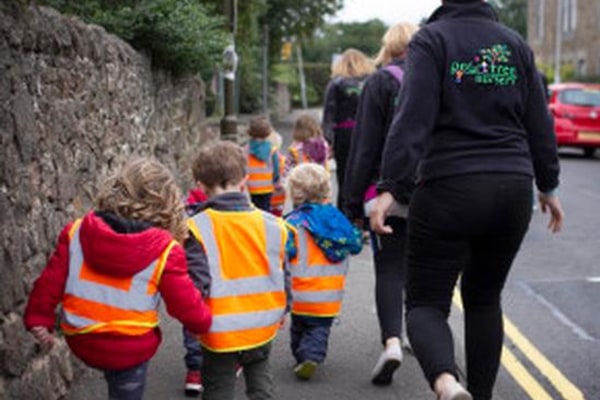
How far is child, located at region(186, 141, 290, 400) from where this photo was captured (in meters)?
3.79

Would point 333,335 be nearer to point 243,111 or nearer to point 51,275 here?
point 51,275

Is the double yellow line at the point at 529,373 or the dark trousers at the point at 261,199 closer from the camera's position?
the double yellow line at the point at 529,373

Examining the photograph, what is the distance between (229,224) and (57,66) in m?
1.58

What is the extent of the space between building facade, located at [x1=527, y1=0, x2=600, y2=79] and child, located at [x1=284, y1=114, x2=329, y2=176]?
3433cm

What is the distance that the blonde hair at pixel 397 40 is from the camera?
16.8 ft

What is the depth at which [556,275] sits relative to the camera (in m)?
7.91

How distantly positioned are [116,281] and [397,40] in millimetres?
2423

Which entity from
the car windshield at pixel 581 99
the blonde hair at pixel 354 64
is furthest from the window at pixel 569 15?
the blonde hair at pixel 354 64

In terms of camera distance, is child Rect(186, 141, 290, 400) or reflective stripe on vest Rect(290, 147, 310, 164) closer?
child Rect(186, 141, 290, 400)

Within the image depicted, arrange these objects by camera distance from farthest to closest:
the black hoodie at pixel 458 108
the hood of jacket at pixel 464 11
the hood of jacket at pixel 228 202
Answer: the hood of jacket at pixel 228 202 < the hood of jacket at pixel 464 11 < the black hoodie at pixel 458 108

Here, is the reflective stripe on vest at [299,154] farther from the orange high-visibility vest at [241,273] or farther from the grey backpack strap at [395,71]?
the orange high-visibility vest at [241,273]

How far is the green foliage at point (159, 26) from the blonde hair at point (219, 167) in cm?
326

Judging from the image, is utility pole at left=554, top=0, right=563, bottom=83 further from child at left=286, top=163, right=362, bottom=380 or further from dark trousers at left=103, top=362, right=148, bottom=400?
dark trousers at left=103, top=362, right=148, bottom=400

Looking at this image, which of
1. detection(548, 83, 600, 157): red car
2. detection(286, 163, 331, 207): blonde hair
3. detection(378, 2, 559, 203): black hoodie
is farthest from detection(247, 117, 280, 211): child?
detection(548, 83, 600, 157): red car
